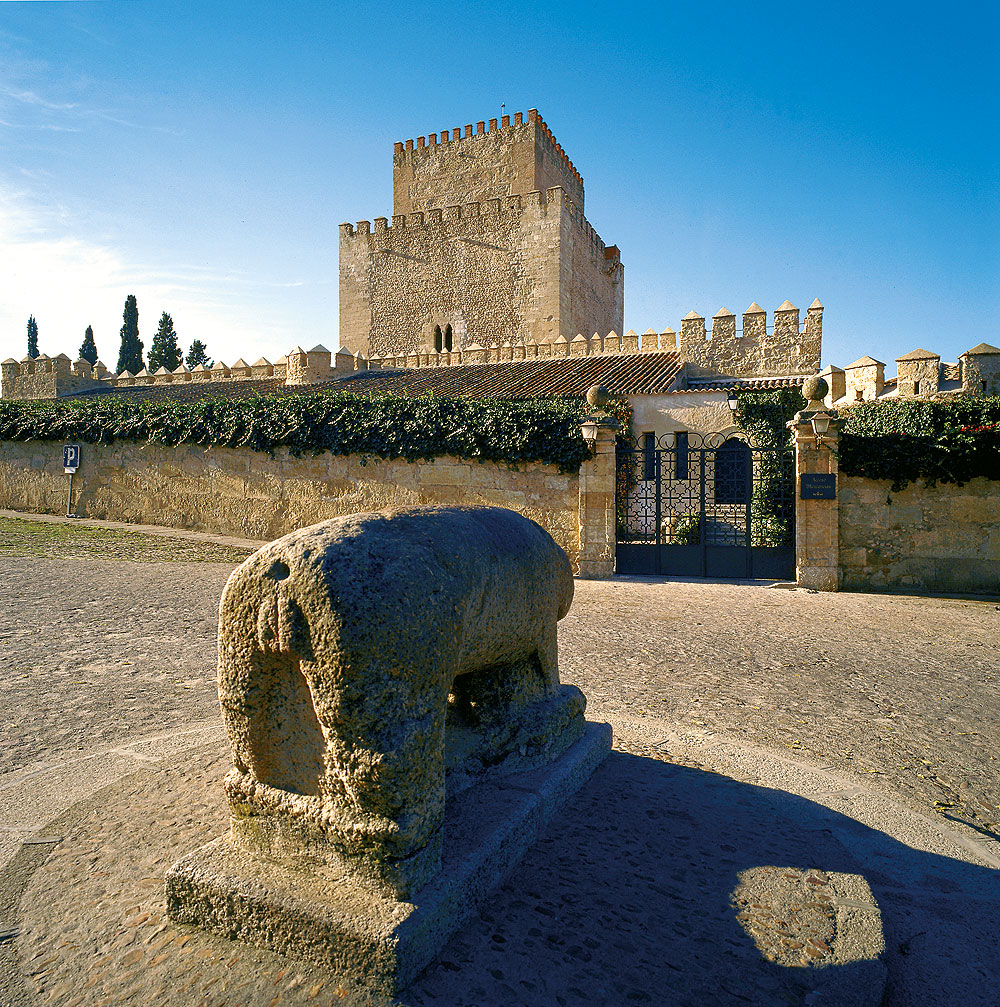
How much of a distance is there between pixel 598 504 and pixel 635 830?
895 centimetres

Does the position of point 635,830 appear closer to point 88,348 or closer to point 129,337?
point 129,337

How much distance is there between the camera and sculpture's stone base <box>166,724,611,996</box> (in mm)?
1821

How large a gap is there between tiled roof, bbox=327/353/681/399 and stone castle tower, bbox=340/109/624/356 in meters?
9.23

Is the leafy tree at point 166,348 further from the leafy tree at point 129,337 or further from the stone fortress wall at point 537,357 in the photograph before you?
the stone fortress wall at point 537,357

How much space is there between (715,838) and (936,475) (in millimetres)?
9380

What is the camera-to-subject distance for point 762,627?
7.45 m

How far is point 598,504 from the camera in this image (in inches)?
452

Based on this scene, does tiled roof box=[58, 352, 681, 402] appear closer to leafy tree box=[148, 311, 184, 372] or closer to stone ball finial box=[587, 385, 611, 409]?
stone ball finial box=[587, 385, 611, 409]

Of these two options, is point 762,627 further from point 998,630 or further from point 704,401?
point 704,401

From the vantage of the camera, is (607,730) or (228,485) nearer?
(607,730)

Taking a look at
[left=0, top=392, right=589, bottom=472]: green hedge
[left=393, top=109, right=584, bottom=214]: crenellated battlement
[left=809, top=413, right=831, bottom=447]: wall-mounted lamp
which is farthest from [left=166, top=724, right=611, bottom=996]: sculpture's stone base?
[left=393, top=109, right=584, bottom=214]: crenellated battlement

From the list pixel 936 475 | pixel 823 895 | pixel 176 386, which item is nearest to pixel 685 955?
pixel 823 895

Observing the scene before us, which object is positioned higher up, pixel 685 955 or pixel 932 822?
pixel 685 955

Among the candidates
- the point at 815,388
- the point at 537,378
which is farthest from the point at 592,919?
the point at 537,378
